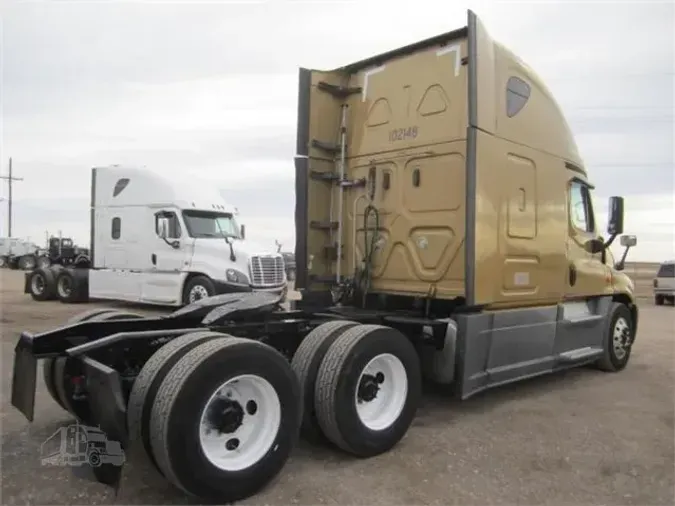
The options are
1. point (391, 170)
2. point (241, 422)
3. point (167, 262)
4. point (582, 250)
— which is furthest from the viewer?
point (167, 262)

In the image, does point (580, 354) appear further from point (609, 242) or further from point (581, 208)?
point (581, 208)

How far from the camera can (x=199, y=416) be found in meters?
3.57

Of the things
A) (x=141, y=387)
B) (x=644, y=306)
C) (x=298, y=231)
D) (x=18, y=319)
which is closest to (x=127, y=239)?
(x=18, y=319)

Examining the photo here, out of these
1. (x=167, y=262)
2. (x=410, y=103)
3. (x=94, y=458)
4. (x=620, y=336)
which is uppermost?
(x=410, y=103)

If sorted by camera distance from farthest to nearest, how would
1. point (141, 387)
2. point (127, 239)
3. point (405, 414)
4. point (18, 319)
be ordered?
point (127, 239)
point (18, 319)
point (405, 414)
point (141, 387)

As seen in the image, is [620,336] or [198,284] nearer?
[620,336]

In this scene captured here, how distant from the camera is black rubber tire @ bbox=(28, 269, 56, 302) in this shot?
18344 mm

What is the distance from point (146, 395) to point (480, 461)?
8.32ft

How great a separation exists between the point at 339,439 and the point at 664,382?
5.25 metres

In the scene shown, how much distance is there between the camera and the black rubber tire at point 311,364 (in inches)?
177

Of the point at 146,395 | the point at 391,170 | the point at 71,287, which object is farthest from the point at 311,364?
the point at 71,287

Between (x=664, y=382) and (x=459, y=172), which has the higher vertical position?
(x=459, y=172)

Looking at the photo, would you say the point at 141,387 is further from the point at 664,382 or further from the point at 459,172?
the point at 664,382

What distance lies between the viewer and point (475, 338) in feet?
18.3
